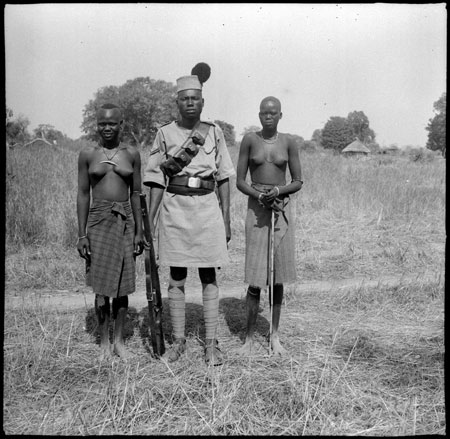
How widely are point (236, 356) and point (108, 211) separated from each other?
1.40m

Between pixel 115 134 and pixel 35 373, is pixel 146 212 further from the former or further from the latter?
pixel 35 373

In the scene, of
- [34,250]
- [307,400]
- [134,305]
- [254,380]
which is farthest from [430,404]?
[34,250]

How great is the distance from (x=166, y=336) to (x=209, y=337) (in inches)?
24.7

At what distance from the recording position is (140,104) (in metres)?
23.5

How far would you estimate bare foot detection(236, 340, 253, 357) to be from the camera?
361 cm

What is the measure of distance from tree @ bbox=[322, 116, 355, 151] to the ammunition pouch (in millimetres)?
38557

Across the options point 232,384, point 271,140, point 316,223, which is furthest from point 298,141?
point 232,384

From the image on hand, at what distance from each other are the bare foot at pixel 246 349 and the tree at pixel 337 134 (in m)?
38.4

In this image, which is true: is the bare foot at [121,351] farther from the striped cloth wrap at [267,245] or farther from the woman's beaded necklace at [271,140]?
the woman's beaded necklace at [271,140]

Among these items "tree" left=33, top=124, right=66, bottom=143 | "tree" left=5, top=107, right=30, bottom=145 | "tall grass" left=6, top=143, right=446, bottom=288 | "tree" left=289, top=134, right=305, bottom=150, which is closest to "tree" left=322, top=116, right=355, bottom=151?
"tree" left=289, top=134, right=305, bottom=150

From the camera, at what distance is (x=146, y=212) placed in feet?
11.0

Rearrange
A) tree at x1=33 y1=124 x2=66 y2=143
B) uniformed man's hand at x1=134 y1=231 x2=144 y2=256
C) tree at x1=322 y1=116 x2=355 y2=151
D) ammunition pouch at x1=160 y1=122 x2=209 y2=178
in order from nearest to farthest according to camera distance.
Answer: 1. ammunition pouch at x1=160 y1=122 x2=209 y2=178
2. uniformed man's hand at x1=134 y1=231 x2=144 y2=256
3. tree at x1=33 y1=124 x2=66 y2=143
4. tree at x1=322 y1=116 x2=355 y2=151

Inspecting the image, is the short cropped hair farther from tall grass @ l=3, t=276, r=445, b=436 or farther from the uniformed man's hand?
tall grass @ l=3, t=276, r=445, b=436

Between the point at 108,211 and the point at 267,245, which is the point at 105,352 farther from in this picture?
the point at 267,245
